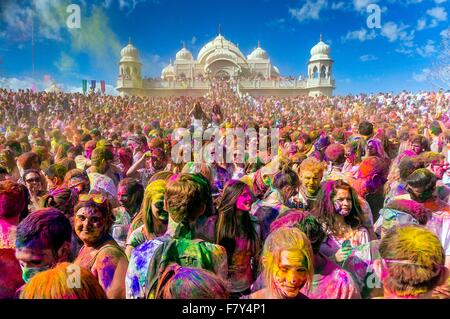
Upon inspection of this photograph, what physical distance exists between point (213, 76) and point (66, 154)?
52241 mm

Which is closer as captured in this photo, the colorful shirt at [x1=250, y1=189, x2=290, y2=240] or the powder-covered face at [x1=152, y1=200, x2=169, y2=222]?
the powder-covered face at [x1=152, y1=200, x2=169, y2=222]

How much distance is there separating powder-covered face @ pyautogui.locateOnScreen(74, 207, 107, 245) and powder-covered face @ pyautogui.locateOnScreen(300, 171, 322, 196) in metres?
2.15

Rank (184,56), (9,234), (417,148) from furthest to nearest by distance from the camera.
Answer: (184,56) < (417,148) < (9,234)

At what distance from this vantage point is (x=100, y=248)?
2.80 m

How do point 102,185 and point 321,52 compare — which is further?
point 321,52

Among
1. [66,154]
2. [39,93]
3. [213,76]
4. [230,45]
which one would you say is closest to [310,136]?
[66,154]

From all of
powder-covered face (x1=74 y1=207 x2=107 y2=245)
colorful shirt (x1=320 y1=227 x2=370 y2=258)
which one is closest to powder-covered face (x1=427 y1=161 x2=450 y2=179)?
colorful shirt (x1=320 y1=227 x2=370 y2=258)

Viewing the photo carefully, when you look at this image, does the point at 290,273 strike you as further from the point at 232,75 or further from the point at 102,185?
the point at 232,75

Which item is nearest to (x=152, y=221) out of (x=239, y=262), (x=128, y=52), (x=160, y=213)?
(x=160, y=213)

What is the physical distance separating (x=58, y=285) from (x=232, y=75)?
5793 cm

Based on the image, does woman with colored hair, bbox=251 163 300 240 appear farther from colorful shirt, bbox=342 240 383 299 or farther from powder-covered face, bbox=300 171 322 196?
colorful shirt, bbox=342 240 383 299

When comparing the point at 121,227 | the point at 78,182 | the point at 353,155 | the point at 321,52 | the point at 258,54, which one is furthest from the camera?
the point at 258,54

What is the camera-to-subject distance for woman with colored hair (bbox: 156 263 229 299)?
1.98m
